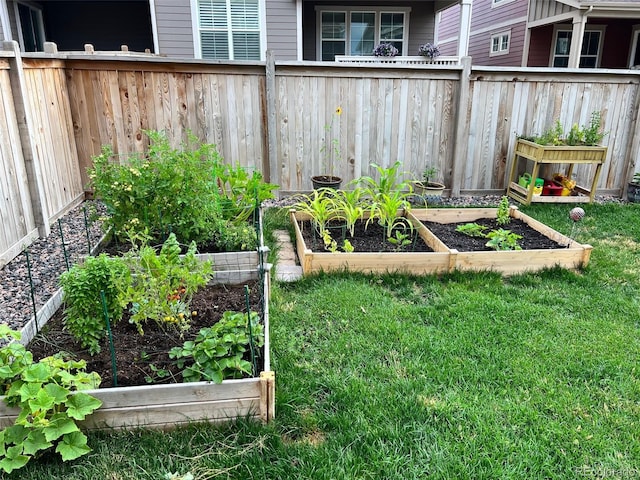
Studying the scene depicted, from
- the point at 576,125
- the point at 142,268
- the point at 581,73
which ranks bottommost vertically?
the point at 142,268

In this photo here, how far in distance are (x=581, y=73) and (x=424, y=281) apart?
13.2 ft

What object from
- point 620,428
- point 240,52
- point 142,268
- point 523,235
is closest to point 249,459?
point 142,268

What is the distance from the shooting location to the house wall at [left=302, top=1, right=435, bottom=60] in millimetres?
10219

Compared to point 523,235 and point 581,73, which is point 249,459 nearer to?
point 523,235

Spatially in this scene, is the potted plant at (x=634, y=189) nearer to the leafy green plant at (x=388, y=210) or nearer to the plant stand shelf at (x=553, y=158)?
the plant stand shelf at (x=553, y=158)

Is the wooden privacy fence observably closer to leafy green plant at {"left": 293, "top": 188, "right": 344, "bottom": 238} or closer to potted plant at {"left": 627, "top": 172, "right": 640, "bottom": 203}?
potted plant at {"left": 627, "top": 172, "right": 640, "bottom": 203}

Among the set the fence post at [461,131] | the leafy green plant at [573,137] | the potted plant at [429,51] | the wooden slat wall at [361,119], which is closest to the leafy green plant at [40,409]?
the wooden slat wall at [361,119]

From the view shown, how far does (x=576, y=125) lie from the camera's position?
562 cm

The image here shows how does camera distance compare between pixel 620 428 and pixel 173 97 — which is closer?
pixel 620 428

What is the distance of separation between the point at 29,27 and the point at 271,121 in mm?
8561

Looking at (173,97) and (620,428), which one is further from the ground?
(173,97)

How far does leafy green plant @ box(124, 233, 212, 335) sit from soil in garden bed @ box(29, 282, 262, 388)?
65 millimetres

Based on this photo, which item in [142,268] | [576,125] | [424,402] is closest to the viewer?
[424,402]

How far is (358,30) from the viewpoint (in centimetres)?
1029
